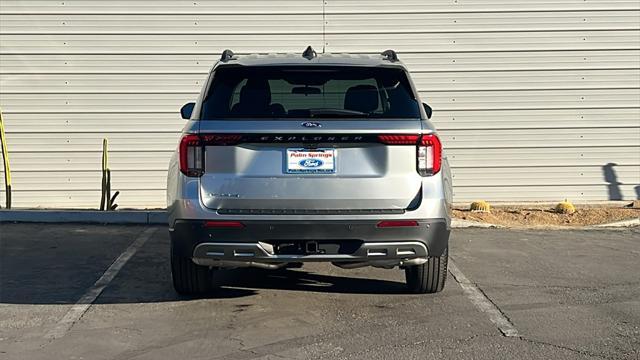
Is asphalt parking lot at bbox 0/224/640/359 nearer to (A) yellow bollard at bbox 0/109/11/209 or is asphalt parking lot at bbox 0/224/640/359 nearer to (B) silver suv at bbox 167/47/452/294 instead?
(B) silver suv at bbox 167/47/452/294

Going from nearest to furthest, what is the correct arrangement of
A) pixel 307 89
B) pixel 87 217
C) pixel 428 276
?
pixel 307 89, pixel 428 276, pixel 87 217

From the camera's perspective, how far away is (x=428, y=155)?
541cm

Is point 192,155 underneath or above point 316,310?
above

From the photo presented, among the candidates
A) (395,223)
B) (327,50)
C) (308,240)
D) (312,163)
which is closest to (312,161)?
(312,163)

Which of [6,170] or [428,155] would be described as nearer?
[428,155]

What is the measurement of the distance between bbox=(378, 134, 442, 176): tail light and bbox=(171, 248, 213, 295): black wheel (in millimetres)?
1726

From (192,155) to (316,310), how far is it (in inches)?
58.5

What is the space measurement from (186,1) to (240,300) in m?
6.52

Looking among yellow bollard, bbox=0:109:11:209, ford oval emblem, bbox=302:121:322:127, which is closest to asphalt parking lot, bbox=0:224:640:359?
ford oval emblem, bbox=302:121:322:127

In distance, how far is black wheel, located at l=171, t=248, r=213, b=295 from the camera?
5941 millimetres

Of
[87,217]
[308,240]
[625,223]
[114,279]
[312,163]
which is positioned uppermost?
[312,163]

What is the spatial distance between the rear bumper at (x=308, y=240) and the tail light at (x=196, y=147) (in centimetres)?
35

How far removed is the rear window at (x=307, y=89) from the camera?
5496 mm

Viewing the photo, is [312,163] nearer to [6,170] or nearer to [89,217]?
[89,217]
